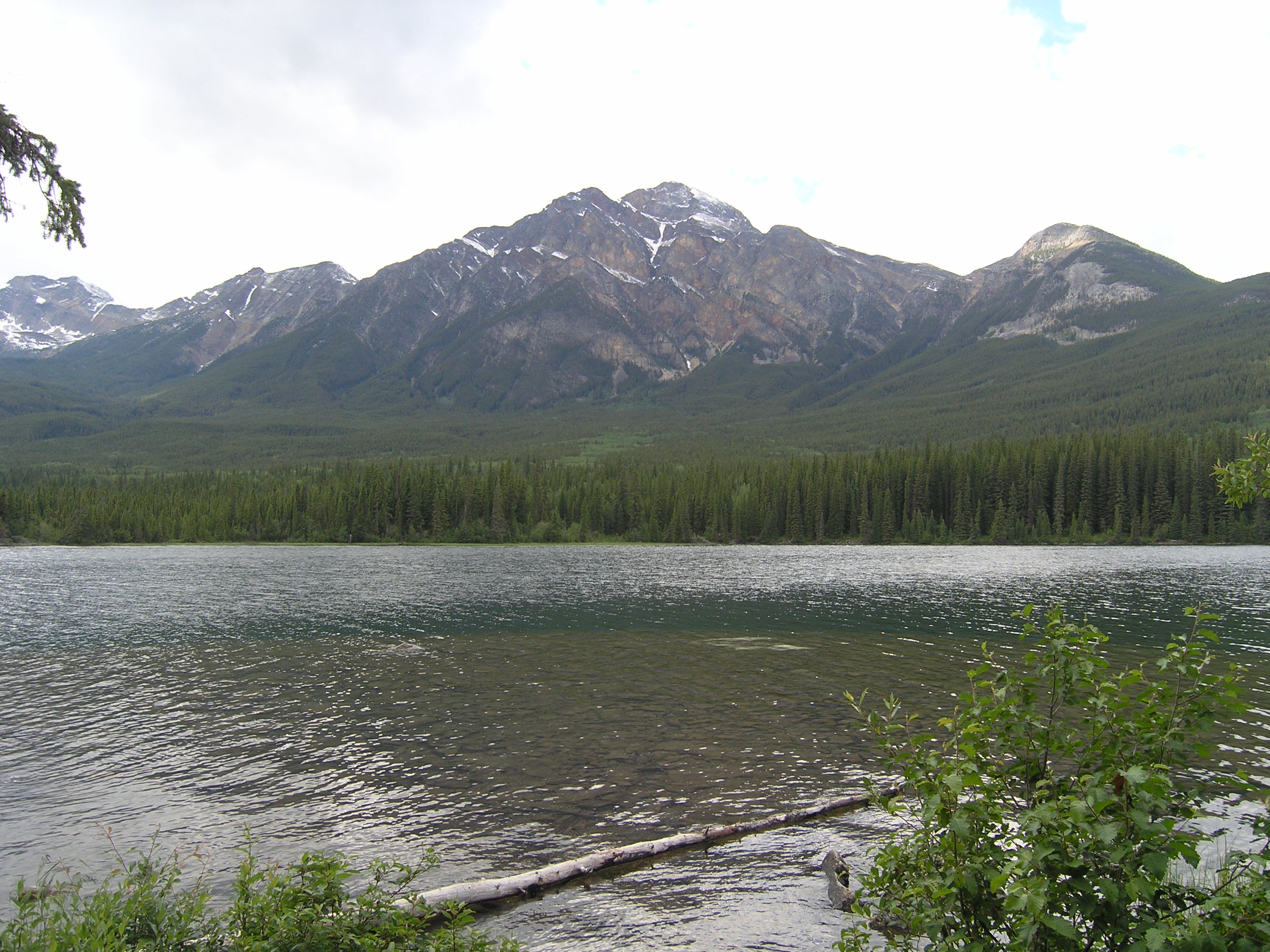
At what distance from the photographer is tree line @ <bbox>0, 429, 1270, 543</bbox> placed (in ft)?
557

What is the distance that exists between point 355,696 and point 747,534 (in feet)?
511

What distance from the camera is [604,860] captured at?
1712cm

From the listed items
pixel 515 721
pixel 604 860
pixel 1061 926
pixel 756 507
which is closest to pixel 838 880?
pixel 604 860

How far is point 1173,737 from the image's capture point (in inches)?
311

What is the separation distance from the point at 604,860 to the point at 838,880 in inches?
213

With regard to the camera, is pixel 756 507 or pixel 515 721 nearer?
pixel 515 721

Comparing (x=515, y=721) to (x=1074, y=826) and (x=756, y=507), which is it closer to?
(x=1074, y=826)

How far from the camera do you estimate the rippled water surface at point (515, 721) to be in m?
17.8

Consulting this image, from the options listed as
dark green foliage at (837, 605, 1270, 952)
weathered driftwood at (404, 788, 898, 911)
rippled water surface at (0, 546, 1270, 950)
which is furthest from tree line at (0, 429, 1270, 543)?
dark green foliage at (837, 605, 1270, 952)

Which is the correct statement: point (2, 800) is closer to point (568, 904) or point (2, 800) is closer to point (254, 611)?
point (568, 904)

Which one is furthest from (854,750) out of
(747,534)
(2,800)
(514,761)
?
(747,534)

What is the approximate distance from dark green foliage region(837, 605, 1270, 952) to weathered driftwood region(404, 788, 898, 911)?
27.4 feet

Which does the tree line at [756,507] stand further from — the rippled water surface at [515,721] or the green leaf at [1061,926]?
the green leaf at [1061,926]

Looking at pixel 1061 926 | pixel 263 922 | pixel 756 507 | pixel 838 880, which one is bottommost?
pixel 838 880
